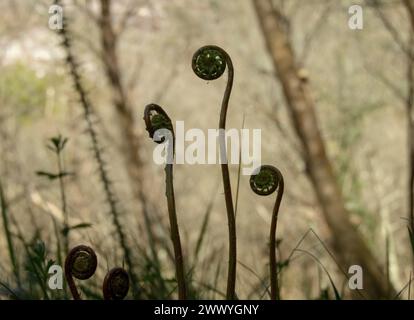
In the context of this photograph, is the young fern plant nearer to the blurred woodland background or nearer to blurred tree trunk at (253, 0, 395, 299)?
the blurred woodland background

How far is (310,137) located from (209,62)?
5446 millimetres

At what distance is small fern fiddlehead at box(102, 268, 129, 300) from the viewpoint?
0.98 meters

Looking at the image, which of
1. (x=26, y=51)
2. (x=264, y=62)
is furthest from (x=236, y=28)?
(x=26, y=51)

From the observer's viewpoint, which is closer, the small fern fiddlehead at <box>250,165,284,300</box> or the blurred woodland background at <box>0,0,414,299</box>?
the small fern fiddlehead at <box>250,165,284,300</box>

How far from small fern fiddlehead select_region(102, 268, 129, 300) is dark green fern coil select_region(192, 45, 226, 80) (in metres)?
0.32

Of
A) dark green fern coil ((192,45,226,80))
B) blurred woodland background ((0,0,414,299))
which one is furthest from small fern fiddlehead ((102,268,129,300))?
blurred woodland background ((0,0,414,299))

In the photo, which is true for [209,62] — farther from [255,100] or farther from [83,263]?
[255,100]

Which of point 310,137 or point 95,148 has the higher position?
point 310,137

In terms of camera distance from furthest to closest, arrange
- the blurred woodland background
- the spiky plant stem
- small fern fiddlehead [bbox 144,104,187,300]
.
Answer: the blurred woodland background
the spiky plant stem
small fern fiddlehead [bbox 144,104,187,300]

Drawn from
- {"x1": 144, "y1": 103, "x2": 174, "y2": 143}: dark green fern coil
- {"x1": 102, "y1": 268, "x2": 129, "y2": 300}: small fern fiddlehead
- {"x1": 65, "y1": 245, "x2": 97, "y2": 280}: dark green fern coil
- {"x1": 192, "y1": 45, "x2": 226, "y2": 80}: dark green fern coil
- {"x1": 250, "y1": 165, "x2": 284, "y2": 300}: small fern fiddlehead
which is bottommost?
{"x1": 102, "y1": 268, "x2": 129, "y2": 300}: small fern fiddlehead

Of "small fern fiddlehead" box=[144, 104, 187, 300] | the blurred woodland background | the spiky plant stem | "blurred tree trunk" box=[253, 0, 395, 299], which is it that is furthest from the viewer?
the blurred woodland background

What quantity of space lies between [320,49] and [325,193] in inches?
414

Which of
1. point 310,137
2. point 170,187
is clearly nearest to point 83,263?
point 170,187

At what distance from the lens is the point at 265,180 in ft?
3.48
